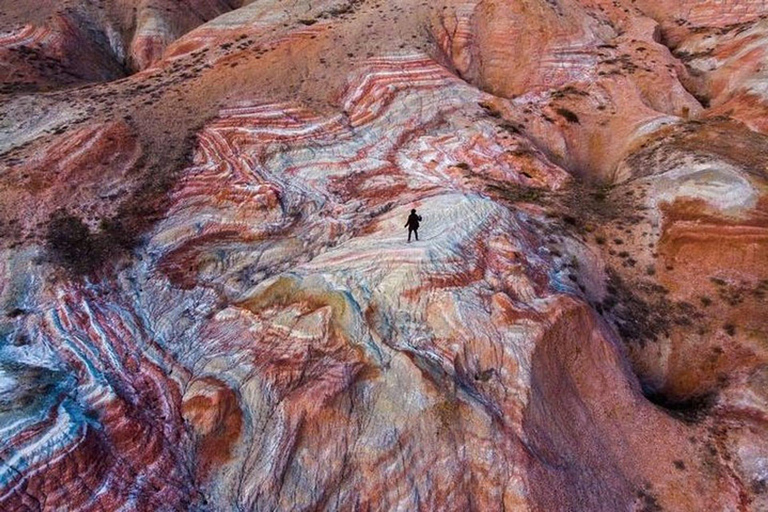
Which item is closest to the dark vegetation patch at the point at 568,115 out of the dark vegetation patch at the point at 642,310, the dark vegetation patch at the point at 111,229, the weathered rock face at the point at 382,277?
the weathered rock face at the point at 382,277

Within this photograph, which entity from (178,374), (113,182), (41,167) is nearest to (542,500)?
(178,374)

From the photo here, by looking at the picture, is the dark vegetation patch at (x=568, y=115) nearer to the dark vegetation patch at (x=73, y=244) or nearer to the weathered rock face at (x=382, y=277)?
the weathered rock face at (x=382, y=277)

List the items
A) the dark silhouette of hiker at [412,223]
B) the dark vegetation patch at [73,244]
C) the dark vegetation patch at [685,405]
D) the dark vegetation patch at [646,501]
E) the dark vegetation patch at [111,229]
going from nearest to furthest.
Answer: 1. the dark vegetation patch at [646,501]
2. the dark vegetation patch at [685,405]
3. the dark silhouette of hiker at [412,223]
4. the dark vegetation patch at [73,244]
5. the dark vegetation patch at [111,229]

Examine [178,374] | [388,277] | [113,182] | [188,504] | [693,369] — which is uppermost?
[113,182]

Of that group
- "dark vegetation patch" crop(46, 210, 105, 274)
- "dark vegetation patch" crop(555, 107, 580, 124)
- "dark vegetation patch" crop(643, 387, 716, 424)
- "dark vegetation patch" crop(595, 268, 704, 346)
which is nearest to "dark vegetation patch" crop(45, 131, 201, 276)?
"dark vegetation patch" crop(46, 210, 105, 274)

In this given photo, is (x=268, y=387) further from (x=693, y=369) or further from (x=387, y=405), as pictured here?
(x=693, y=369)

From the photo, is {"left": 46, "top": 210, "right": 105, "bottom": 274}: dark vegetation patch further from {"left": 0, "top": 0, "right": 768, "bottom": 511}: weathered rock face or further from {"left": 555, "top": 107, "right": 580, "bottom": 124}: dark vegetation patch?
{"left": 555, "top": 107, "right": 580, "bottom": 124}: dark vegetation patch

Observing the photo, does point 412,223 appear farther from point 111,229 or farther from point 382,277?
point 111,229

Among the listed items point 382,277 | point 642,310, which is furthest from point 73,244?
point 642,310
